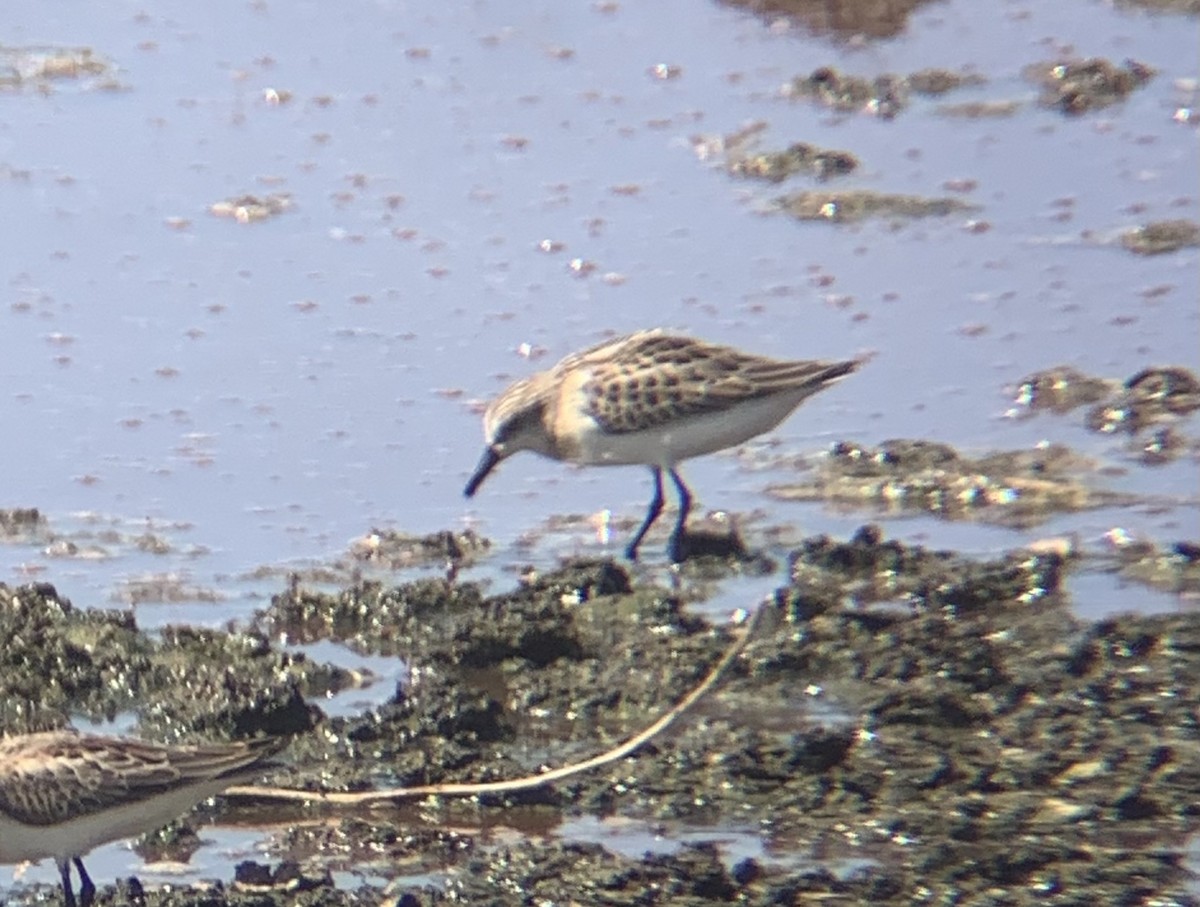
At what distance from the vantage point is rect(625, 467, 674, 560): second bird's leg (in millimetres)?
10367

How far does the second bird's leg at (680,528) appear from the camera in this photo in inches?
402

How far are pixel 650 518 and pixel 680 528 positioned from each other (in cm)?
22

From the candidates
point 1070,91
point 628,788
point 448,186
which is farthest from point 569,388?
point 1070,91

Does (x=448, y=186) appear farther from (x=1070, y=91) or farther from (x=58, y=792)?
(x=58, y=792)

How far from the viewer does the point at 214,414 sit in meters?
11.9

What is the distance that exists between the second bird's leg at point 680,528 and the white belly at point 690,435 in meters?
0.09

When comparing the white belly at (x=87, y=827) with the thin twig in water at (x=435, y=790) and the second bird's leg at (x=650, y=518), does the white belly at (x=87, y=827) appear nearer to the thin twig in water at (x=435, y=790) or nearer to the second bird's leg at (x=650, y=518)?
the thin twig in water at (x=435, y=790)

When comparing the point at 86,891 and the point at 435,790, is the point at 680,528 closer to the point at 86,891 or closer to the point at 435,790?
the point at 435,790

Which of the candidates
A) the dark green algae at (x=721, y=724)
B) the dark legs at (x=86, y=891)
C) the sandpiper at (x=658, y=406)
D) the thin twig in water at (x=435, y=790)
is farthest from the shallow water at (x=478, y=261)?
the dark legs at (x=86, y=891)

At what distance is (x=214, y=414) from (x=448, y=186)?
11.0ft

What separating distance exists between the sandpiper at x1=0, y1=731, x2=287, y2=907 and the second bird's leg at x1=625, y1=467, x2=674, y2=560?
10.0ft

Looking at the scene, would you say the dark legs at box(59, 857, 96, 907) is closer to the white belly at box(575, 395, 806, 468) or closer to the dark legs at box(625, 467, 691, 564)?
the dark legs at box(625, 467, 691, 564)

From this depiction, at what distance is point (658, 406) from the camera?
10.3 m

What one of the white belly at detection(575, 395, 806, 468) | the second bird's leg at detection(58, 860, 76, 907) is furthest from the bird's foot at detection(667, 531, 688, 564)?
the second bird's leg at detection(58, 860, 76, 907)
